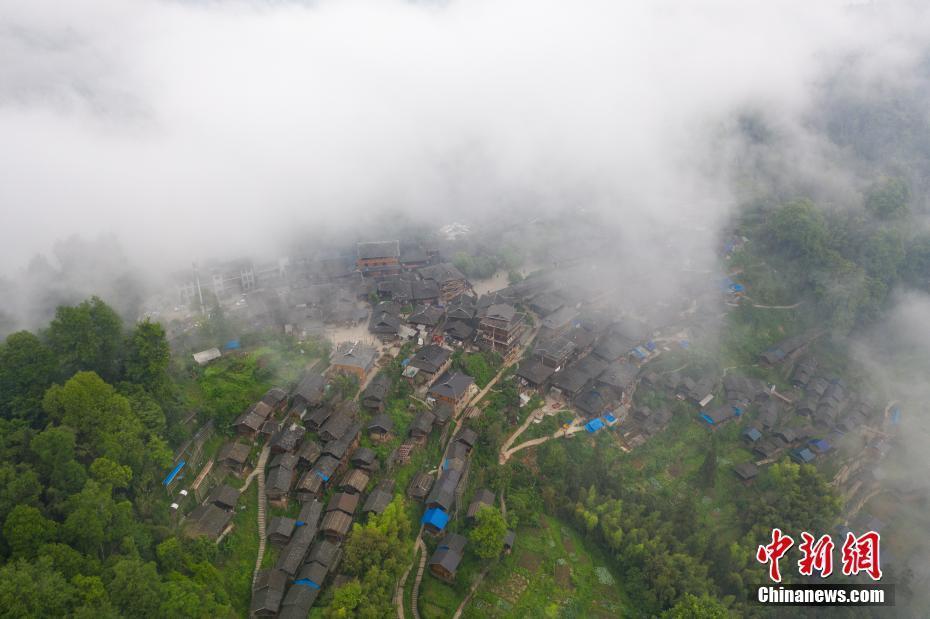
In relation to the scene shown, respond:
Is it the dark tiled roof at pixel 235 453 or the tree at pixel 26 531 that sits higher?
the dark tiled roof at pixel 235 453

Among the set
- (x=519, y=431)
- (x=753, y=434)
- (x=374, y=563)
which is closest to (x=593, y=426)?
(x=519, y=431)

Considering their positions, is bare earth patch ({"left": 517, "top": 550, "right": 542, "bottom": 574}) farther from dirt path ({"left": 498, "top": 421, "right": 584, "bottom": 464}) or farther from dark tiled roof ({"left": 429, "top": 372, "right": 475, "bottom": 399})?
dark tiled roof ({"left": 429, "top": 372, "right": 475, "bottom": 399})

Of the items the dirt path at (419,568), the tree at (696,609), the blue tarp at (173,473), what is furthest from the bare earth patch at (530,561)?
the blue tarp at (173,473)

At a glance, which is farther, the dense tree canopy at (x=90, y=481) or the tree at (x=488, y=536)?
the tree at (x=488, y=536)

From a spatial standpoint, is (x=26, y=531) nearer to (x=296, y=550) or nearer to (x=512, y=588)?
(x=296, y=550)

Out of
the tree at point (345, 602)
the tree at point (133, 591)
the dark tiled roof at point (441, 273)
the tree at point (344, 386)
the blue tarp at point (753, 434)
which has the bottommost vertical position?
the tree at point (133, 591)

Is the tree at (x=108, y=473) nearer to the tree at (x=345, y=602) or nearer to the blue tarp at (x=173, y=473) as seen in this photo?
the blue tarp at (x=173, y=473)
